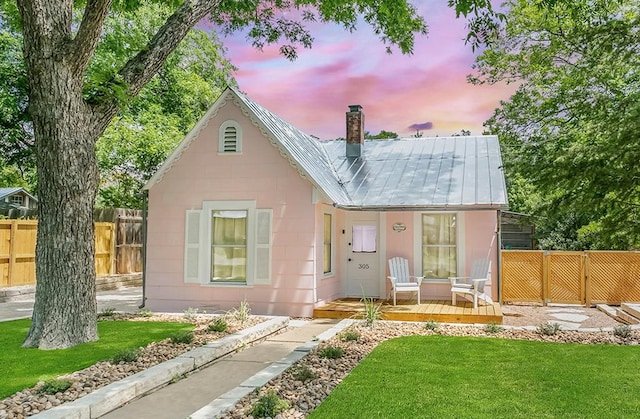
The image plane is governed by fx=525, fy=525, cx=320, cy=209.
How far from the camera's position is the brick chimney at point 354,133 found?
591 inches

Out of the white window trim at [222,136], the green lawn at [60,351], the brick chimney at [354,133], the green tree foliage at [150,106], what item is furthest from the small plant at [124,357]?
the green tree foliage at [150,106]

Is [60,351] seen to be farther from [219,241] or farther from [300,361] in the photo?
[219,241]

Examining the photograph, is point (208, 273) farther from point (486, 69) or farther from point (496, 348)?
point (486, 69)

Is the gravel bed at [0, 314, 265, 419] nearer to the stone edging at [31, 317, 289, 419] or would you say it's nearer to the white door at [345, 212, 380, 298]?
the stone edging at [31, 317, 289, 419]

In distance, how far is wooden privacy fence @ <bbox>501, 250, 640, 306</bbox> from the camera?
1317 cm

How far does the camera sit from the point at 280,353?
7.66 metres

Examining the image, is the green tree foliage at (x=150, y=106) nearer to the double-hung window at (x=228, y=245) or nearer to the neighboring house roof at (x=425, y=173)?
the neighboring house roof at (x=425, y=173)

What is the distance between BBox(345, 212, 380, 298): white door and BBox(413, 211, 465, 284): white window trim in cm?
90

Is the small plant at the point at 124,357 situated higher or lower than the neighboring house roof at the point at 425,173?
lower

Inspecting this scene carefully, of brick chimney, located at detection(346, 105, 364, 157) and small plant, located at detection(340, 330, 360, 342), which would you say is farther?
brick chimney, located at detection(346, 105, 364, 157)

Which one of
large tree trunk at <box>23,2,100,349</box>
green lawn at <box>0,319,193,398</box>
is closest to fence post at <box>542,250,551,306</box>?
green lawn at <box>0,319,193,398</box>

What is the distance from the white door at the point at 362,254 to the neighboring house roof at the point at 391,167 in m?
0.64

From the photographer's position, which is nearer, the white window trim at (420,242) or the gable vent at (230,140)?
the gable vent at (230,140)

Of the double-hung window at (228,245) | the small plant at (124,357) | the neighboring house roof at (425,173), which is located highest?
the neighboring house roof at (425,173)
